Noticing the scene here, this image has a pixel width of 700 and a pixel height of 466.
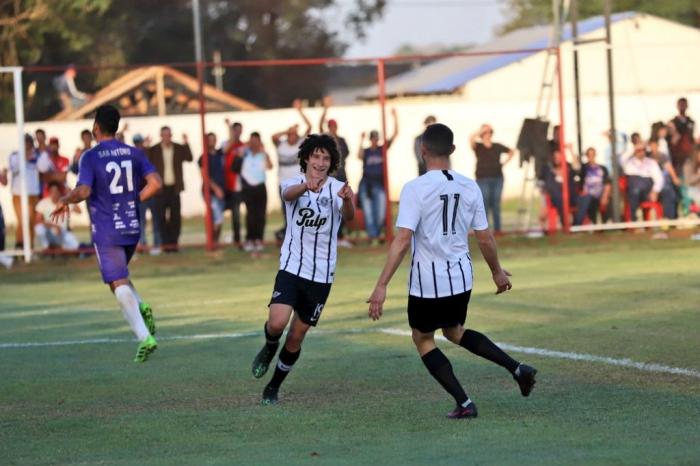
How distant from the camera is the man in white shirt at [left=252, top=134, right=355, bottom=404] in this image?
9.73 m

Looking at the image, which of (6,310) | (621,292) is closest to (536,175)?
(621,292)

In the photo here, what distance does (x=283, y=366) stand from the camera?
9938mm

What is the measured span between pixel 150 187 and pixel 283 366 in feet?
7.94

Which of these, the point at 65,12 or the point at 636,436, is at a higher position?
the point at 65,12

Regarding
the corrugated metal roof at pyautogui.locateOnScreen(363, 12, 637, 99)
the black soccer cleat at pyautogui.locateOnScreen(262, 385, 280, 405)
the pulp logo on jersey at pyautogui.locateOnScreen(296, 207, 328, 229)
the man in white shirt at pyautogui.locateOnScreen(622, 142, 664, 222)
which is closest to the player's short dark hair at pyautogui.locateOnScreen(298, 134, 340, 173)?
the pulp logo on jersey at pyautogui.locateOnScreen(296, 207, 328, 229)

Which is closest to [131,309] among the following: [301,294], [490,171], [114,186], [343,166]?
[114,186]

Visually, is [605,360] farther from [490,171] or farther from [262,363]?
[490,171]

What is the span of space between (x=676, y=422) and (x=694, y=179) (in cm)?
1624

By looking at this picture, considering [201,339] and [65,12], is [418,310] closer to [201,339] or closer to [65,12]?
[201,339]

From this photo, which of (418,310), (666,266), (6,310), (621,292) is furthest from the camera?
(666,266)

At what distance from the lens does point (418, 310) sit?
8898mm

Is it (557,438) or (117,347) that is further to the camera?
(117,347)

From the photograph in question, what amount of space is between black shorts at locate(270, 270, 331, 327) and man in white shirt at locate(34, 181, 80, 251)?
1347 centimetres

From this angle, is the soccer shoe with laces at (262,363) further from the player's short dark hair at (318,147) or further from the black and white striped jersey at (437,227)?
the black and white striped jersey at (437,227)
